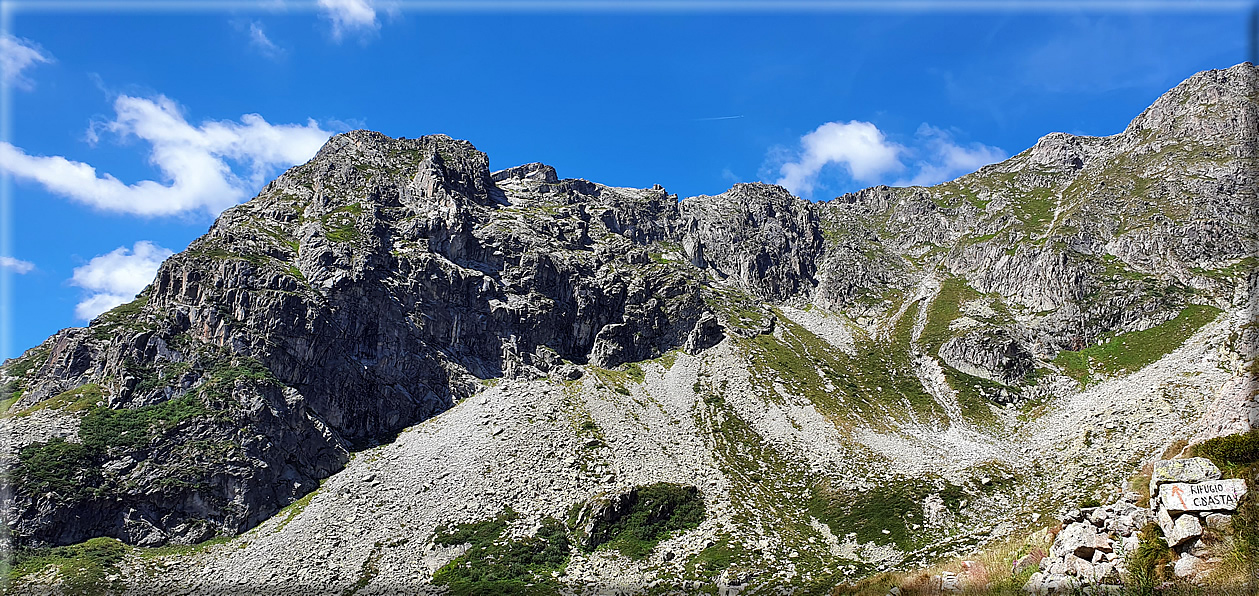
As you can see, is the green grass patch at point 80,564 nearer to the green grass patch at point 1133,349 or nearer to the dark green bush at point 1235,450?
the dark green bush at point 1235,450

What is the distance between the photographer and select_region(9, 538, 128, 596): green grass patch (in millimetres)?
67562

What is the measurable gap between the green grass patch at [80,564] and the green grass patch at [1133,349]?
145239mm

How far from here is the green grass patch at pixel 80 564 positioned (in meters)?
67.6

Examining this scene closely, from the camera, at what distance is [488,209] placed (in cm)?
17038

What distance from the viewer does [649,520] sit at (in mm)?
84062

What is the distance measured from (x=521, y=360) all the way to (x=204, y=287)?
56524 millimetres

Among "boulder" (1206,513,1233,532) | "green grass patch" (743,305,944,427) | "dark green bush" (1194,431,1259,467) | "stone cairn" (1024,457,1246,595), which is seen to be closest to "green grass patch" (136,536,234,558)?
"green grass patch" (743,305,944,427)

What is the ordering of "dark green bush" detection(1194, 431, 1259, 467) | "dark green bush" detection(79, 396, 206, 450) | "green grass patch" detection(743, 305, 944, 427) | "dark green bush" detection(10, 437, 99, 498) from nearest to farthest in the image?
"dark green bush" detection(1194, 431, 1259, 467), "dark green bush" detection(10, 437, 99, 498), "dark green bush" detection(79, 396, 206, 450), "green grass patch" detection(743, 305, 944, 427)

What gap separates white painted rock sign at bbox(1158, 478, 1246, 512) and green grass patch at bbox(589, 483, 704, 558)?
224 feet

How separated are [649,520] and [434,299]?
2716 inches

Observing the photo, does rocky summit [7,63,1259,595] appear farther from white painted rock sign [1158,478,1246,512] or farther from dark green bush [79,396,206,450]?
dark green bush [79,396,206,450]

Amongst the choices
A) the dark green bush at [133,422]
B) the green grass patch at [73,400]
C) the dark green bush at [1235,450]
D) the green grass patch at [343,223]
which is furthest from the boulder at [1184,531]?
the green grass patch at [343,223]

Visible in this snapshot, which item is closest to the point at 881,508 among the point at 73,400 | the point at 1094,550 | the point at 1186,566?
the point at 1094,550

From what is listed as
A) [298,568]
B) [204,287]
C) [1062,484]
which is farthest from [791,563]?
[204,287]
